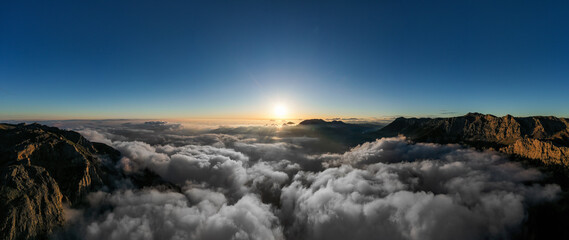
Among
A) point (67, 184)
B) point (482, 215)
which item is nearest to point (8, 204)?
point (67, 184)

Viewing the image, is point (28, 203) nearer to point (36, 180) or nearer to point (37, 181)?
point (37, 181)

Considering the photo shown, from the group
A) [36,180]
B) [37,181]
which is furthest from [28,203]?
[36,180]

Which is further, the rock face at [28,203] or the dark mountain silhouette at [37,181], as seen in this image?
the dark mountain silhouette at [37,181]

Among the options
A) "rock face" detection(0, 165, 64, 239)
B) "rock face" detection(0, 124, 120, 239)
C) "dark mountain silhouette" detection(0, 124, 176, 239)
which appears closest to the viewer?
"rock face" detection(0, 165, 64, 239)

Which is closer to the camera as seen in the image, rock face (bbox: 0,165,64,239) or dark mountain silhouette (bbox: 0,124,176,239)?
rock face (bbox: 0,165,64,239)

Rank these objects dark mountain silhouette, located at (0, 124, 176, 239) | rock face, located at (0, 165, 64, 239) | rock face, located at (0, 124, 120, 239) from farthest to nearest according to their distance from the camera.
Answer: dark mountain silhouette, located at (0, 124, 176, 239), rock face, located at (0, 124, 120, 239), rock face, located at (0, 165, 64, 239)

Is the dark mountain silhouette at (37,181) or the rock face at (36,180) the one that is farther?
the dark mountain silhouette at (37,181)

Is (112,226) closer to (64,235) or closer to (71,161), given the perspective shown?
(64,235)

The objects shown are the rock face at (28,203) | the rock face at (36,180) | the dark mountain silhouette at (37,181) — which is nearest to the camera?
the rock face at (28,203)

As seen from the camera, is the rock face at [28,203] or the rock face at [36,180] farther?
the rock face at [36,180]

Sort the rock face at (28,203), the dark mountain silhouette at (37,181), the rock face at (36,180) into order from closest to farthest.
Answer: the rock face at (28,203) → the rock face at (36,180) → the dark mountain silhouette at (37,181)
